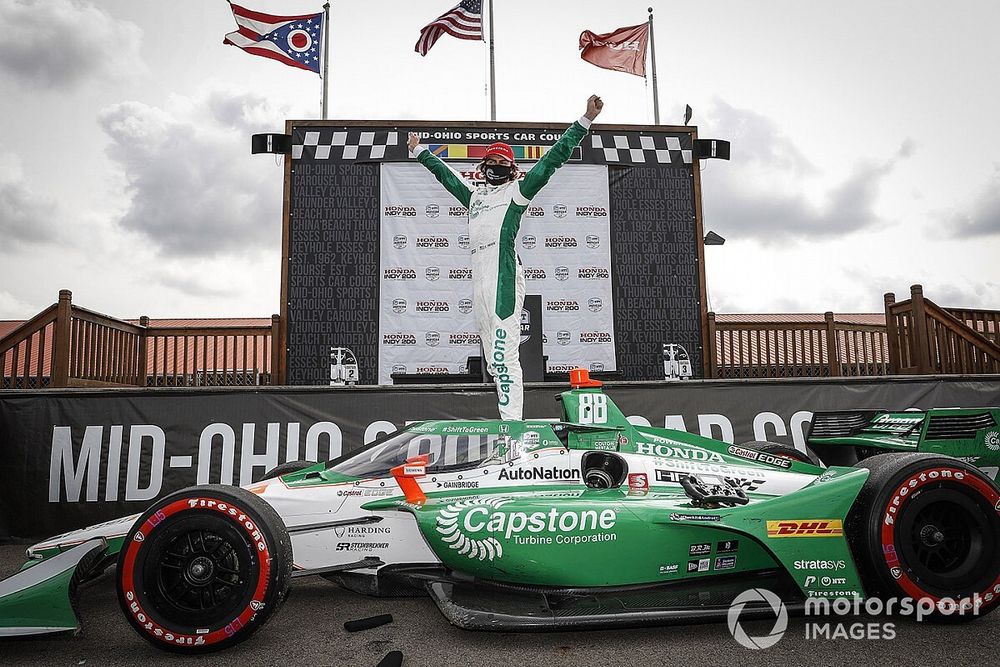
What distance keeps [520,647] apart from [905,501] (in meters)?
1.85

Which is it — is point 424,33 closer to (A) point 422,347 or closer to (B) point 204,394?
(A) point 422,347

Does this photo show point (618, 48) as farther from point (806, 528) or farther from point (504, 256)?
point (806, 528)

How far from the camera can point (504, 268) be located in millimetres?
4742

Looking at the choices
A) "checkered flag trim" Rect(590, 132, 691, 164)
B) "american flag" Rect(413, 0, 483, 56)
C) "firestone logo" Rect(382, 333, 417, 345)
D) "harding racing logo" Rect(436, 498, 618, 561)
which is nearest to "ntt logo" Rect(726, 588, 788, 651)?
"harding racing logo" Rect(436, 498, 618, 561)

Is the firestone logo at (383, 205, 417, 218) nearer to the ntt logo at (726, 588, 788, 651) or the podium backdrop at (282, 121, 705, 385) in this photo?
the podium backdrop at (282, 121, 705, 385)

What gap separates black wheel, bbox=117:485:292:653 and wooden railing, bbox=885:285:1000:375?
24.8 ft

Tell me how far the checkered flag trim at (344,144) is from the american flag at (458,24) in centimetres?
267

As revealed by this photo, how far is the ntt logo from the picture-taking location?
2.93m

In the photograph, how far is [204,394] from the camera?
5914mm

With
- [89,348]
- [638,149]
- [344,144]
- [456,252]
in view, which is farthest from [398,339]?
[638,149]

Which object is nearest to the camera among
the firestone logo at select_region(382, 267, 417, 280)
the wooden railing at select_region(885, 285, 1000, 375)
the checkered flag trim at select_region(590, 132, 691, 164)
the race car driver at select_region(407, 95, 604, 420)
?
the race car driver at select_region(407, 95, 604, 420)

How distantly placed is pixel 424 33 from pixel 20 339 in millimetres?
7463

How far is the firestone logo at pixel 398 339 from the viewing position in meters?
9.06

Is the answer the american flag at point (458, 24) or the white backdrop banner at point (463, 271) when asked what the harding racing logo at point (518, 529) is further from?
the american flag at point (458, 24)
